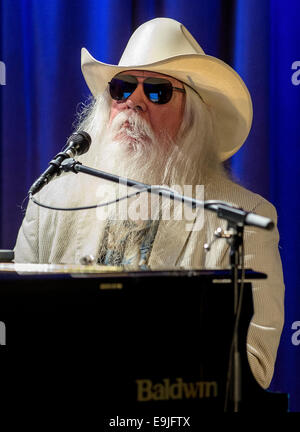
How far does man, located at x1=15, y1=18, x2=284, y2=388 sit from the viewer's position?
208 centimetres

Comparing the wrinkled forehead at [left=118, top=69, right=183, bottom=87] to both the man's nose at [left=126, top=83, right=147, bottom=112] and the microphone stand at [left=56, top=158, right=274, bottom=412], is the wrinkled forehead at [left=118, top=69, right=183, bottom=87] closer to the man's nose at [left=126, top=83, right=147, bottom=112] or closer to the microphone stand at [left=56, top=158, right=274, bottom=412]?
the man's nose at [left=126, top=83, right=147, bottom=112]

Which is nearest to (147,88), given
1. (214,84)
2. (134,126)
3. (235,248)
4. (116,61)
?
(134,126)

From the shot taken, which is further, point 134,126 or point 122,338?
point 134,126

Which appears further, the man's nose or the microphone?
the man's nose

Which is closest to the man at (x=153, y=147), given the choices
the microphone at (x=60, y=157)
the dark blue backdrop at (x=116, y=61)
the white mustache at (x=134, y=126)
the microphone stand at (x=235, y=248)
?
the white mustache at (x=134, y=126)

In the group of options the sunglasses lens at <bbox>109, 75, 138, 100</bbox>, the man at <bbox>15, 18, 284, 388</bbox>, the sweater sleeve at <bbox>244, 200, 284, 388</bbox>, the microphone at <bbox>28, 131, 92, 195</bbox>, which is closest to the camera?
the microphone at <bbox>28, 131, 92, 195</bbox>

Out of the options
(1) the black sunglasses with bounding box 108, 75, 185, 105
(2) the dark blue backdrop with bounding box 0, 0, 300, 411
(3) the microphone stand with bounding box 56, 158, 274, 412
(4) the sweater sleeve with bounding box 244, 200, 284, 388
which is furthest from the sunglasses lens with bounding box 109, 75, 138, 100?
(3) the microphone stand with bounding box 56, 158, 274, 412

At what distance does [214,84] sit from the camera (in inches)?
88.0

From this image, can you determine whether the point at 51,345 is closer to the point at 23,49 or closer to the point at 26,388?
the point at 26,388

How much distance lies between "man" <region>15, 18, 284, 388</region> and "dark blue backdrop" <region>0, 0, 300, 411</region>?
0.71 ft

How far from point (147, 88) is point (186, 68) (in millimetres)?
152

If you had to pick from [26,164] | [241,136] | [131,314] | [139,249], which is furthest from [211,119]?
[131,314]

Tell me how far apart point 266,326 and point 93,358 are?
0.90 m

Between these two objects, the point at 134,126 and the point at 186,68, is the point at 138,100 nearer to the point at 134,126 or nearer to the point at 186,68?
the point at 134,126
